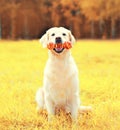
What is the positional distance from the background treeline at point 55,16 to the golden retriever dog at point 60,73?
39.3m

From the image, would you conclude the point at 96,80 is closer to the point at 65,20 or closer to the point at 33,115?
the point at 33,115

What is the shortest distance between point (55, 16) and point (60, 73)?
41.4 meters

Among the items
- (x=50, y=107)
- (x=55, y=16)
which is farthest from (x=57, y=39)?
(x=55, y=16)

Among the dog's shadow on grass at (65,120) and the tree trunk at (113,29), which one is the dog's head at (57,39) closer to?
the dog's shadow on grass at (65,120)

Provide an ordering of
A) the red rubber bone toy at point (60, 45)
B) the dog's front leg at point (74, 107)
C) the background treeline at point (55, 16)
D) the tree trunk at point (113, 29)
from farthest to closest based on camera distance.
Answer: the tree trunk at point (113, 29)
the background treeline at point (55, 16)
the dog's front leg at point (74, 107)
the red rubber bone toy at point (60, 45)

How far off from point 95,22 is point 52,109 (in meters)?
44.7

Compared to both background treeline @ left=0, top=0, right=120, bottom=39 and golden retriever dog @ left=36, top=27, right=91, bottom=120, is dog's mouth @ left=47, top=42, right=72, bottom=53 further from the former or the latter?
background treeline @ left=0, top=0, right=120, bottom=39

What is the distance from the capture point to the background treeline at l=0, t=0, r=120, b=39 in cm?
4609

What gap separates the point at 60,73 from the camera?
6527 millimetres

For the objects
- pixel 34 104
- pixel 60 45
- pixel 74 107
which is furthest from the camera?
pixel 34 104

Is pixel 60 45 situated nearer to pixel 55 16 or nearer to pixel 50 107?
pixel 50 107

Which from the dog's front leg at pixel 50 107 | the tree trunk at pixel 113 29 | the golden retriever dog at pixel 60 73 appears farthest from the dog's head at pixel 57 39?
the tree trunk at pixel 113 29

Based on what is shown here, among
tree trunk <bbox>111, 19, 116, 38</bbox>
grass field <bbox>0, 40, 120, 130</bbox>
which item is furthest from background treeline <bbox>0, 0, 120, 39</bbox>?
grass field <bbox>0, 40, 120, 130</bbox>

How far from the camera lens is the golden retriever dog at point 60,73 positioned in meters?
6.47
